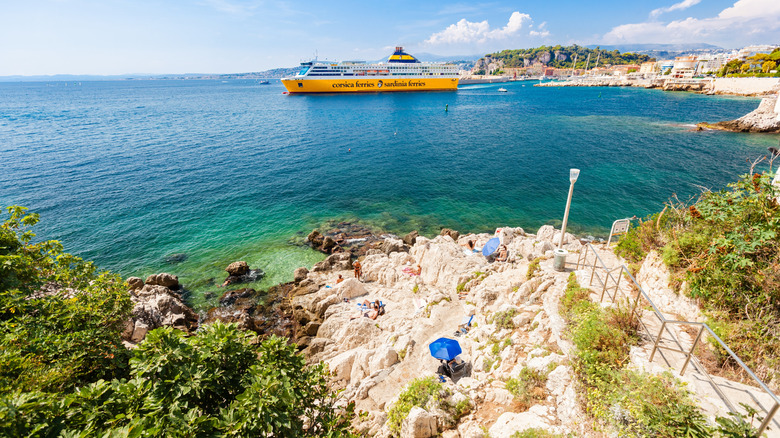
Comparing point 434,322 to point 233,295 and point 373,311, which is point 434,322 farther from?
point 233,295

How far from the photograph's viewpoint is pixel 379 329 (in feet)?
47.3

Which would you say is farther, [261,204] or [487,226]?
[261,204]

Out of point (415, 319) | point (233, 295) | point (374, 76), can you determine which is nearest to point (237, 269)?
point (233, 295)

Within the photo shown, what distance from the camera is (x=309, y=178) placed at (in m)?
38.3

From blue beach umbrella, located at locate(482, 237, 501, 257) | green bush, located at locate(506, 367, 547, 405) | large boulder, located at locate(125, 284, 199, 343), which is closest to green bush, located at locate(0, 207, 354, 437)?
green bush, located at locate(506, 367, 547, 405)

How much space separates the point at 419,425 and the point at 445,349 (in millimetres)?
2856

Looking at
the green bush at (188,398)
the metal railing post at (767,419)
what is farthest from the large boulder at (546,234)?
the green bush at (188,398)

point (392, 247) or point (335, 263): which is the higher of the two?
point (392, 247)

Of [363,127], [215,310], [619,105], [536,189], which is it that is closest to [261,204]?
[215,310]

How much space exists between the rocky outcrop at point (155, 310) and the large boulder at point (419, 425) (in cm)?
1136

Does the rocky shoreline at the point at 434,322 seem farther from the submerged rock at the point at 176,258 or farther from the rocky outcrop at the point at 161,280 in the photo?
the submerged rock at the point at 176,258

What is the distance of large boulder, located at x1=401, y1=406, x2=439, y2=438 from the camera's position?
738 centimetres

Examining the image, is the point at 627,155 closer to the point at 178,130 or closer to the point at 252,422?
the point at 252,422

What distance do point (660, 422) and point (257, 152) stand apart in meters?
51.4
